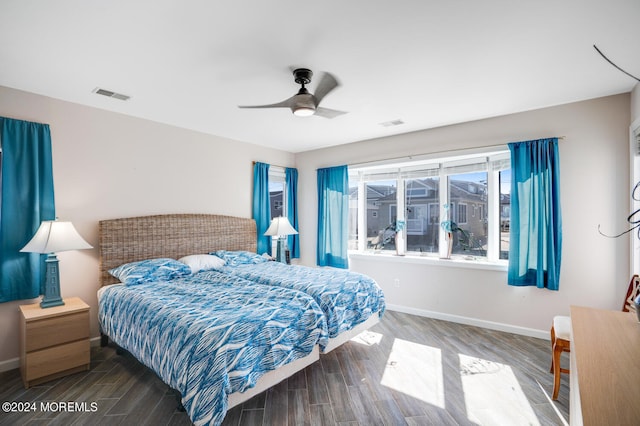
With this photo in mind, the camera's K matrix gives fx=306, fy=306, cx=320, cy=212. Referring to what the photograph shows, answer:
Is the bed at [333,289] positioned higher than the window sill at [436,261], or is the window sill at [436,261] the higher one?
the window sill at [436,261]

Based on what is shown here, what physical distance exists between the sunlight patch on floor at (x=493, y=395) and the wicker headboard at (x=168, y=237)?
339 cm

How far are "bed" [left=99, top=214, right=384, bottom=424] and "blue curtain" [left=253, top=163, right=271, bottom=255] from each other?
0.88 feet

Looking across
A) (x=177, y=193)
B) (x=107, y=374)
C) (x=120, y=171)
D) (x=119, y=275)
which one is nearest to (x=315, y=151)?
(x=177, y=193)

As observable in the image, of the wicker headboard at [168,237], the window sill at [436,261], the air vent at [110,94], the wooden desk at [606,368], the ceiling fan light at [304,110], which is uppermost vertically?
the air vent at [110,94]

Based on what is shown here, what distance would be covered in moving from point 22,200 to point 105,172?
0.77m

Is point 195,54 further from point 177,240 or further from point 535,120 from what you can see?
point 535,120

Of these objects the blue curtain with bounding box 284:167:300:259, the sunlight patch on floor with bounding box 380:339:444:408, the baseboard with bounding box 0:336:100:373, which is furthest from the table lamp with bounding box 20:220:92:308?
the blue curtain with bounding box 284:167:300:259

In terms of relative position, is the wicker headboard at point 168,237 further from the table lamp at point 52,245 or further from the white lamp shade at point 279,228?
the table lamp at point 52,245

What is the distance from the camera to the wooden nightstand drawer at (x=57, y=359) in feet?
8.34

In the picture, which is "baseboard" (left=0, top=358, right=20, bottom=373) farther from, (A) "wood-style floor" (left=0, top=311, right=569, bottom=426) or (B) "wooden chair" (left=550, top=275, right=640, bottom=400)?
(B) "wooden chair" (left=550, top=275, right=640, bottom=400)

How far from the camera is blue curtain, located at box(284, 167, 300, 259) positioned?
569cm

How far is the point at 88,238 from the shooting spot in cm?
336

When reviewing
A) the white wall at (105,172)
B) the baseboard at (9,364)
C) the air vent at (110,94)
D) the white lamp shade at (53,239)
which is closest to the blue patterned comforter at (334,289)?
the white wall at (105,172)

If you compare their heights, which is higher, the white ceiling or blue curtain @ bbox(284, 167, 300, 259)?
the white ceiling
